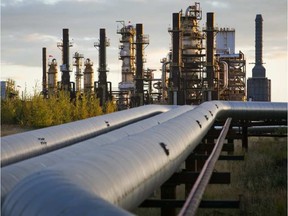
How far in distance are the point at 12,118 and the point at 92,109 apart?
5546mm

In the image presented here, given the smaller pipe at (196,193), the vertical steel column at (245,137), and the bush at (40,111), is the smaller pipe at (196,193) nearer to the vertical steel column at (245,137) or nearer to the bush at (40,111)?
the vertical steel column at (245,137)

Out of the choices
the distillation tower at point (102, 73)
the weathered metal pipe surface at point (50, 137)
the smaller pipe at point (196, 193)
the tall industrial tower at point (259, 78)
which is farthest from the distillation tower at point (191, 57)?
the smaller pipe at point (196, 193)

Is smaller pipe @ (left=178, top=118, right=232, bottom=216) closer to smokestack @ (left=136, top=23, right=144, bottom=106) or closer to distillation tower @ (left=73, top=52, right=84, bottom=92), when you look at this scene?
smokestack @ (left=136, top=23, right=144, bottom=106)

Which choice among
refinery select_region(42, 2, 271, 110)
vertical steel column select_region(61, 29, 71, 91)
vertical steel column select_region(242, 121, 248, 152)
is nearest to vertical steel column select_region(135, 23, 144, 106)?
refinery select_region(42, 2, 271, 110)

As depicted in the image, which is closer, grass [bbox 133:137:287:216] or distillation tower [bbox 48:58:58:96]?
grass [bbox 133:137:287:216]

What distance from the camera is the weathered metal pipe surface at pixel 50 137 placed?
8764 millimetres

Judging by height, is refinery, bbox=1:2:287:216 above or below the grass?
above

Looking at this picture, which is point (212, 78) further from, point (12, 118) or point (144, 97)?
point (12, 118)

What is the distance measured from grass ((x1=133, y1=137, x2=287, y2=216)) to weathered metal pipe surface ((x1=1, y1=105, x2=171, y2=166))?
2082 millimetres

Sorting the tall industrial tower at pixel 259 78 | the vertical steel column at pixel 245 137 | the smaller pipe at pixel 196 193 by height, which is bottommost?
the vertical steel column at pixel 245 137

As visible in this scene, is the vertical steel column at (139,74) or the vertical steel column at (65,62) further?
the vertical steel column at (65,62)

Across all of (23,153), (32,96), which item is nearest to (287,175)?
(23,153)

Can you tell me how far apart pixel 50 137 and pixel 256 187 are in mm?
6366

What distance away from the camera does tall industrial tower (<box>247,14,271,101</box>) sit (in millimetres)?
65312
